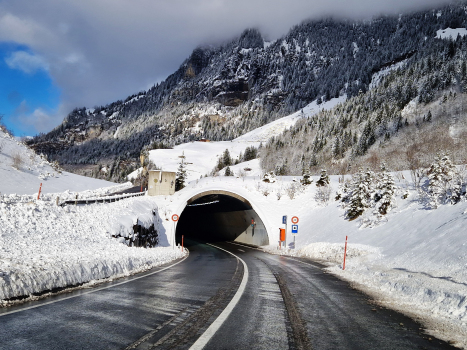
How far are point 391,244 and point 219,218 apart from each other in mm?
35554

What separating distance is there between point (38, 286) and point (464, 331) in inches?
338

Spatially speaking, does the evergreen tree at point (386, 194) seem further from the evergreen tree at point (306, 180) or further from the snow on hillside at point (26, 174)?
the snow on hillside at point (26, 174)

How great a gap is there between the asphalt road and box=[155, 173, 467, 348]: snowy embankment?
114 cm

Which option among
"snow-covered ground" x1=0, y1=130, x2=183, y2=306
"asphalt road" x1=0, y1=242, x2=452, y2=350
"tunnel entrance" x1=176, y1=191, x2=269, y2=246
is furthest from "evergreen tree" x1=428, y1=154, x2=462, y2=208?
"tunnel entrance" x1=176, y1=191, x2=269, y2=246

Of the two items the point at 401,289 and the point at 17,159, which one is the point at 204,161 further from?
the point at 401,289

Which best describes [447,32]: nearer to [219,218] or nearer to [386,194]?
[219,218]

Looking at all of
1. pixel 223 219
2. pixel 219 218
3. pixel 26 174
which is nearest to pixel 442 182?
pixel 26 174

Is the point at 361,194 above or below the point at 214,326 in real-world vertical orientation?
above

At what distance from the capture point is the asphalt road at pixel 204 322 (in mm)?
4168

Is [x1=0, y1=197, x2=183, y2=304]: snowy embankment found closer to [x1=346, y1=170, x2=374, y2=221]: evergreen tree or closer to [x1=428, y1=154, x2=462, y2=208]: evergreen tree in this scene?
[x1=428, y1=154, x2=462, y2=208]: evergreen tree

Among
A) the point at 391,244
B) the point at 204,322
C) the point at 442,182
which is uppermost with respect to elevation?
Answer: the point at 442,182

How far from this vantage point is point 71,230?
54.2ft

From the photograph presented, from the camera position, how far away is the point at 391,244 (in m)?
18.4

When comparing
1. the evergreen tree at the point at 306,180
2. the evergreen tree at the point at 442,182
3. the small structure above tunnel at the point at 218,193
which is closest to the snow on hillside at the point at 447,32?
the evergreen tree at the point at 306,180
